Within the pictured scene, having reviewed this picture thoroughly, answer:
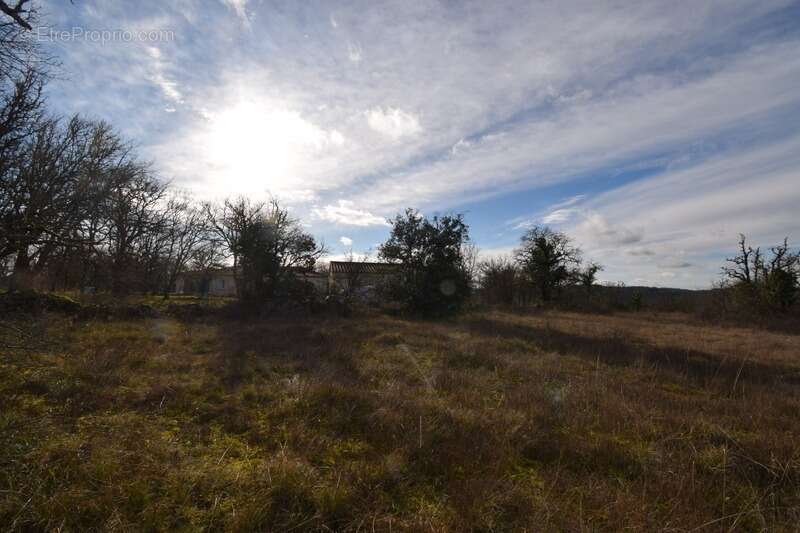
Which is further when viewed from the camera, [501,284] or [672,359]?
[501,284]

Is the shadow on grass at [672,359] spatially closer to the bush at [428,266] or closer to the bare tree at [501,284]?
the bush at [428,266]

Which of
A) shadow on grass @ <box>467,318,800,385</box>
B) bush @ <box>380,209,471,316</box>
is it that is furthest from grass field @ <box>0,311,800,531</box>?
bush @ <box>380,209,471,316</box>

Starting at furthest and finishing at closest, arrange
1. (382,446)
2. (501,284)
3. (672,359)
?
(501,284) < (672,359) < (382,446)

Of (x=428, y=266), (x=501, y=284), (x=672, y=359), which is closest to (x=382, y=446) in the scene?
(x=672, y=359)

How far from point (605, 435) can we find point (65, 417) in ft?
20.0

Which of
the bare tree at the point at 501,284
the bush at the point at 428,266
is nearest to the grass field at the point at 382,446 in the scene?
the bush at the point at 428,266

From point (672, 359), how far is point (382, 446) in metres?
8.71

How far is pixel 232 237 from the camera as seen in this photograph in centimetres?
2130

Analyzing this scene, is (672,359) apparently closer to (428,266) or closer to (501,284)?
(428,266)

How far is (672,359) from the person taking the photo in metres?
9.06

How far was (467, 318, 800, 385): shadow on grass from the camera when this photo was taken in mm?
7348

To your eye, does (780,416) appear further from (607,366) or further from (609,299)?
(609,299)

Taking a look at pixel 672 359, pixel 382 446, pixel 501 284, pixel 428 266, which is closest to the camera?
pixel 382 446

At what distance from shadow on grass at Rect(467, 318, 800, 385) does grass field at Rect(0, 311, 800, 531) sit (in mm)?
211
